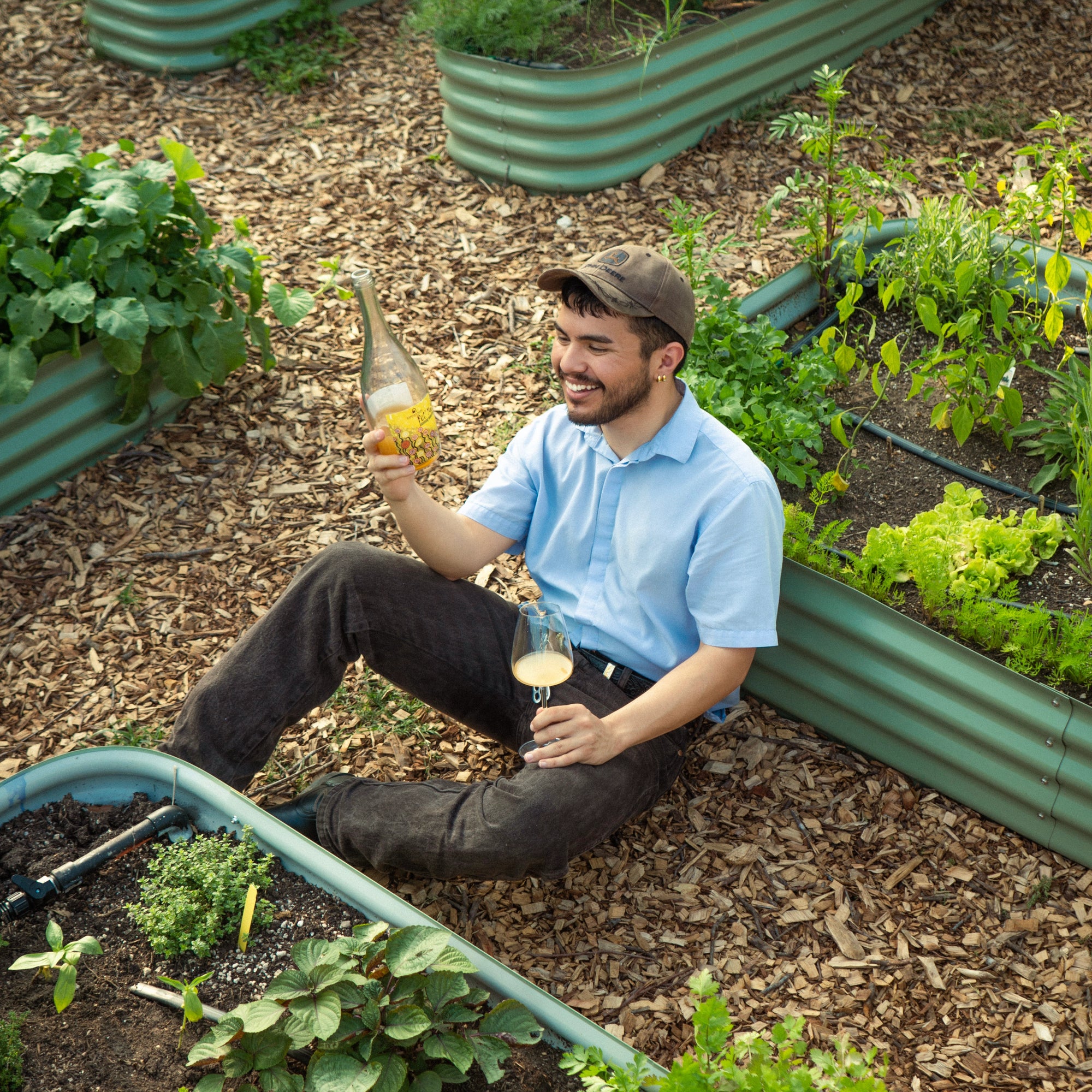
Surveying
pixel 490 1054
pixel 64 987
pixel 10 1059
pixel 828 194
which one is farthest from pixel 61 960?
pixel 828 194

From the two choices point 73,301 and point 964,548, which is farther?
point 73,301

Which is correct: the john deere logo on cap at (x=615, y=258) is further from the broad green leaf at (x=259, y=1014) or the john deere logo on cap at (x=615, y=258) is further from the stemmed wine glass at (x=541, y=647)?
the broad green leaf at (x=259, y=1014)

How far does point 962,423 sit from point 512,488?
1.48 meters

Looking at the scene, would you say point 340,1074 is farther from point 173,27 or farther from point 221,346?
point 173,27

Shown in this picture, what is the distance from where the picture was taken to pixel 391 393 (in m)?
2.77

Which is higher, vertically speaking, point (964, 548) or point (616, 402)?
point (616, 402)

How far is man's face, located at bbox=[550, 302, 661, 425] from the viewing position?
8.84 ft

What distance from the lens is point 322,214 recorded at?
543cm

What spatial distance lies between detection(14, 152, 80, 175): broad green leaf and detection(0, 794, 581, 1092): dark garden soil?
7.77ft

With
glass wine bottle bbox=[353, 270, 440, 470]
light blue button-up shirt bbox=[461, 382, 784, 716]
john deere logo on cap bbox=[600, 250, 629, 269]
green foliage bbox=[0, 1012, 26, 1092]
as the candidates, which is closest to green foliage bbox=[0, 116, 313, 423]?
glass wine bottle bbox=[353, 270, 440, 470]

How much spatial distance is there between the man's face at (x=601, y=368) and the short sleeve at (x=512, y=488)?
0.91 ft

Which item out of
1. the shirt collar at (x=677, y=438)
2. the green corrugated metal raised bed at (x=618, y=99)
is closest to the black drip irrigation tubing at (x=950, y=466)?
the shirt collar at (x=677, y=438)

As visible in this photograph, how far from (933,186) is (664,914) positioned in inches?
152

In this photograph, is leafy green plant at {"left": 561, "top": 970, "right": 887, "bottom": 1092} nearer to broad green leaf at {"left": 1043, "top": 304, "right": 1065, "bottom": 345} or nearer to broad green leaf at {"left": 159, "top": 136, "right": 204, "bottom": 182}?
broad green leaf at {"left": 1043, "top": 304, "right": 1065, "bottom": 345}
